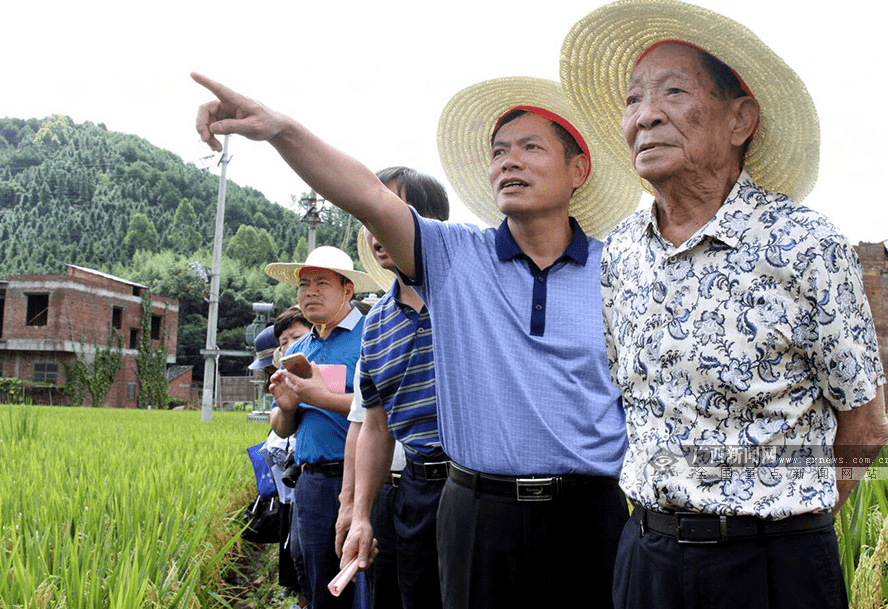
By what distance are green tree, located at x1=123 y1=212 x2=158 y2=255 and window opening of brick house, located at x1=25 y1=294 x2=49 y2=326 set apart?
34.3 m

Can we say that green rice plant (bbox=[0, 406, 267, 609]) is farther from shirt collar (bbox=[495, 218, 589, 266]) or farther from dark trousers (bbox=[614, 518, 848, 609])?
dark trousers (bbox=[614, 518, 848, 609])

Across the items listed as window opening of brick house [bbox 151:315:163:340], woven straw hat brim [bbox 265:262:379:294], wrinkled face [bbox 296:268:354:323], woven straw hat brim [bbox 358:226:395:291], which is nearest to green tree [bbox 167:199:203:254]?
window opening of brick house [bbox 151:315:163:340]

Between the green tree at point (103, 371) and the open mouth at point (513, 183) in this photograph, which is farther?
the green tree at point (103, 371)

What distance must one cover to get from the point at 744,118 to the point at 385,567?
159 centimetres

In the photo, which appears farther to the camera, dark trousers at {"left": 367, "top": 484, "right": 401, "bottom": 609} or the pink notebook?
the pink notebook

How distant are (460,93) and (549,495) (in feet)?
3.93

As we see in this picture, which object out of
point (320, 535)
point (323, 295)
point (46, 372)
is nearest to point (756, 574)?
point (320, 535)

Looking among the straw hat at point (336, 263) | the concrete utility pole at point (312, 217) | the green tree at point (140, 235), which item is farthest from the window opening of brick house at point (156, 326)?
the straw hat at point (336, 263)

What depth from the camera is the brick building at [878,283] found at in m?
11.0

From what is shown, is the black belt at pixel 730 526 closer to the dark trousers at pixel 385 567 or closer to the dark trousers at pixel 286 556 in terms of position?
the dark trousers at pixel 385 567

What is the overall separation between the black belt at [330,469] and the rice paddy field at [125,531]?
1.48 feet

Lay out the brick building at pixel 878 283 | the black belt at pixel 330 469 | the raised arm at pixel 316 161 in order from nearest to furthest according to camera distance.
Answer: the raised arm at pixel 316 161, the black belt at pixel 330 469, the brick building at pixel 878 283

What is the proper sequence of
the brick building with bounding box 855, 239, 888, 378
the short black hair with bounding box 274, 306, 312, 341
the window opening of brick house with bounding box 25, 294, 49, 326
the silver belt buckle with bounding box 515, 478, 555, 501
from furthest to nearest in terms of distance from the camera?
the window opening of brick house with bounding box 25, 294, 49, 326 → the brick building with bounding box 855, 239, 888, 378 → the short black hair with bounding box 274, 306, 312, 341 → the silver belt buckle with bounding box 515, 478, 555, 501

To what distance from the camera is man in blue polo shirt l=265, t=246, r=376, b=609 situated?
2.89 metres
